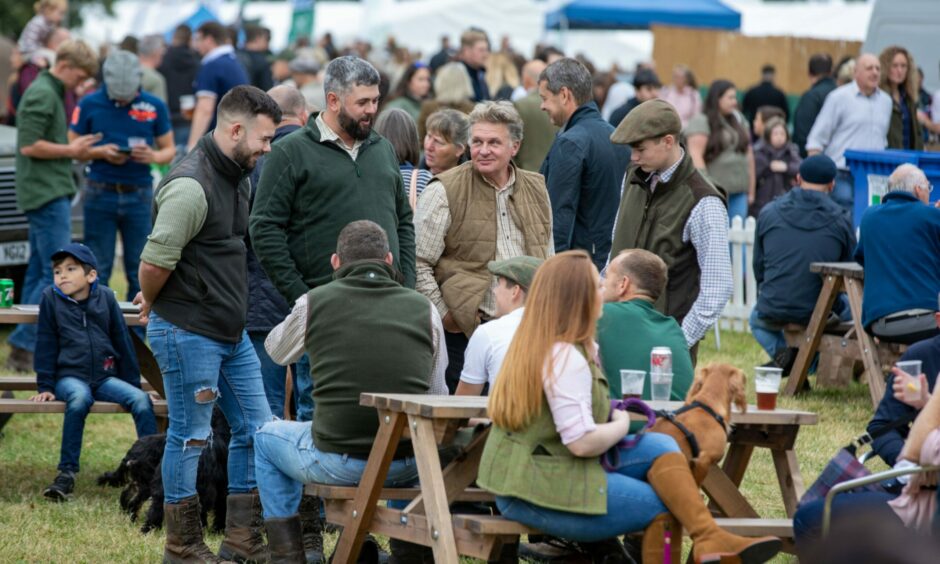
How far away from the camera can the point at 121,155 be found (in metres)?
10.1

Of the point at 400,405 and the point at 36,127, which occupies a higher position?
the point at 36,127

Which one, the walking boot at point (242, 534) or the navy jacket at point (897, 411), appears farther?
the walking boot at point (242, 534)

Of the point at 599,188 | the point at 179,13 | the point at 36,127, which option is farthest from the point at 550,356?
the point at 179,13

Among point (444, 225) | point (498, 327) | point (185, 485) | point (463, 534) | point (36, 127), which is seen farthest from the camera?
point (36, 127)

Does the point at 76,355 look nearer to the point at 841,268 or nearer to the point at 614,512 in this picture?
the point at 614,512

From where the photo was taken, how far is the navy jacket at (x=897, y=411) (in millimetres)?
5406

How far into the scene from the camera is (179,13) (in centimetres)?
3550

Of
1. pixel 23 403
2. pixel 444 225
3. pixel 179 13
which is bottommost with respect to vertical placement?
pixel 23 403

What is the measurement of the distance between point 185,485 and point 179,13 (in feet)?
102

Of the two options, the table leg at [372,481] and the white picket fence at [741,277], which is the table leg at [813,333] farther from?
the table leg at [372,481]

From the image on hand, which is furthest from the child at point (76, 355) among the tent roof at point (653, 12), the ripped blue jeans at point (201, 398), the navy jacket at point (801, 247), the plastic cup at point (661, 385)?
the tent roof at point (653, 12)

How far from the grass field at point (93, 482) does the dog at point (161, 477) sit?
0.10 metres

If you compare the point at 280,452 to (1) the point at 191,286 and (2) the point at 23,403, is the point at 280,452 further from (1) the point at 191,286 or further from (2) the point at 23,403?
(2) the point at 23,403

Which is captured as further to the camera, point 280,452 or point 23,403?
point 23,403
